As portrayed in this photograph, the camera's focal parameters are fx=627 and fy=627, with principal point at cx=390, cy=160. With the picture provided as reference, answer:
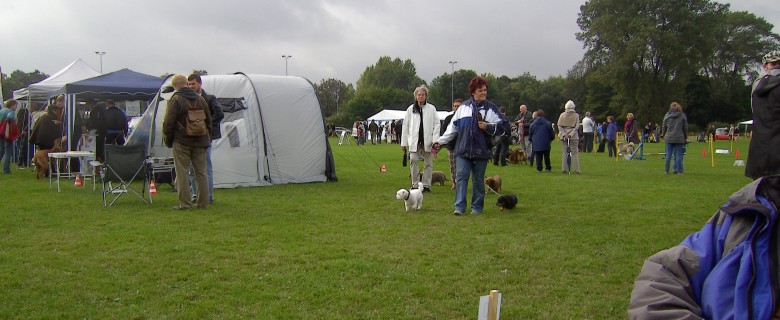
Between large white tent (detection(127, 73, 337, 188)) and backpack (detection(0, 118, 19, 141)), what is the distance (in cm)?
494

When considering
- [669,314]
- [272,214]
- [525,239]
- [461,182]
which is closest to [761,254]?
[669,314]

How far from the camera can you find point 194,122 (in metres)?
8.41

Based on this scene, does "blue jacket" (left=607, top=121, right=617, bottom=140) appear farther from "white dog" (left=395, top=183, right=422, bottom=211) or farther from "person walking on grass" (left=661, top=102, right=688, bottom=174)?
"white dog" (left=395, top=183, right=422, bottom=211)

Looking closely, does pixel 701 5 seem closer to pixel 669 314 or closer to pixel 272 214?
pixel 272 214

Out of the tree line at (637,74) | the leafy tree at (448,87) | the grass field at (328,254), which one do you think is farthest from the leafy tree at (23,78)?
the grass field at (328,254)

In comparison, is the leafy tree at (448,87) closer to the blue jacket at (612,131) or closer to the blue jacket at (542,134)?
the blue jacket at (612,131)

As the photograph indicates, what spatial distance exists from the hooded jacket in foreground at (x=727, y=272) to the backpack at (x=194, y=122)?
6879 millimetres

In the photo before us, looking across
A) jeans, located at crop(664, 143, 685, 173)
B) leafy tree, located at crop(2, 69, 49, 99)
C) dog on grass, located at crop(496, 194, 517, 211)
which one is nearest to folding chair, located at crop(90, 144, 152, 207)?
dog on grass, located at crop(496, 194, 517, 211)

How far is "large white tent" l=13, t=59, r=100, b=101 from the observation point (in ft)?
52.9

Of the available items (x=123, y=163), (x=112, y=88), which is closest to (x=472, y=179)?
(x=123, y=163)

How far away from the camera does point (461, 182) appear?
809 centimetres

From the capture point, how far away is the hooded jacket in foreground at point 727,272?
242cm

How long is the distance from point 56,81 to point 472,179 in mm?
13539

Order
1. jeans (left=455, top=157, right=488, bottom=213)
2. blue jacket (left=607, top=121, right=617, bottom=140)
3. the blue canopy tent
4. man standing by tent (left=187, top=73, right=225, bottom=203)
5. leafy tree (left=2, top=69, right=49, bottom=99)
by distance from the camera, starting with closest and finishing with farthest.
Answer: jeans (left=455, top=157, right=488, bottom=213)
man standing by tent (left=187, top=73, right=225, bottom=203)
the blue canopy tent
blue jacket (left=607, top=121, right=617, bottom=140)
leafy tree (left=2, top=69, right=49, bottom=99)
